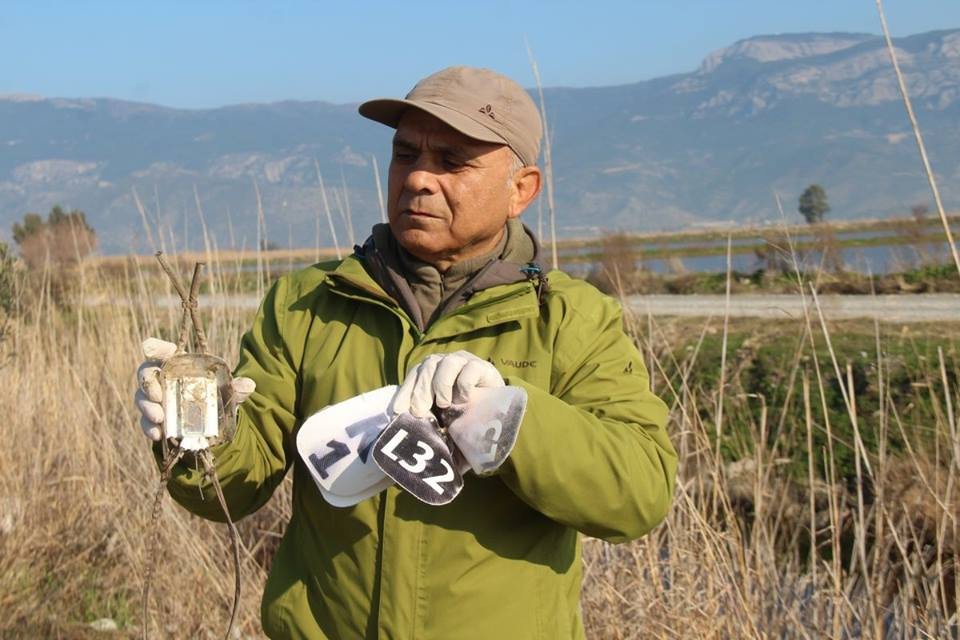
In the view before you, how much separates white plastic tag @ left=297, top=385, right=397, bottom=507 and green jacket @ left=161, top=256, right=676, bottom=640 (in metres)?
0.10

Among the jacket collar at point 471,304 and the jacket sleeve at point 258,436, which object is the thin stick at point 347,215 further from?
the jacket collar at point 471,304

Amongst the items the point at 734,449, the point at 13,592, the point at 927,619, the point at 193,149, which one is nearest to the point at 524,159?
the point at 927,619

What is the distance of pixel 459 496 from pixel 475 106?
24.7 inches

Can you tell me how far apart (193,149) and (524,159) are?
168713 mm

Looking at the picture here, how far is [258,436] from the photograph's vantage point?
185 cm

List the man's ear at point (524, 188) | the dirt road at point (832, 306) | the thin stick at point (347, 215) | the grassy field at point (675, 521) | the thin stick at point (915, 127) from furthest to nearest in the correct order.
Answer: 1. the dirt road at point (832, 306)
2. the thin stick at point (347, 215)
3. the grassy field at point (675, 521)
4. the thin stick at point (915, 127)
5. the man's ear at point (524, 188)

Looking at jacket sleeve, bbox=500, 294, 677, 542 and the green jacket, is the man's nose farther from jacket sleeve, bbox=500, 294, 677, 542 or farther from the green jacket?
jacket sleeve, bbox=500, 294, 677, 542

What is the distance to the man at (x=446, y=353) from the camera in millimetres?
1722

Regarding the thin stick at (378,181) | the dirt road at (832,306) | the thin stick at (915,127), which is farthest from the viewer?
the dirt road at (832,306)

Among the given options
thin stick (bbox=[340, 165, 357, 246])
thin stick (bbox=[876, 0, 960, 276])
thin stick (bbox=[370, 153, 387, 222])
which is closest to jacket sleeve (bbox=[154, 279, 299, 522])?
thin stick (bbox=[876, 0, 960, 276])

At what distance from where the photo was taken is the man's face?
1.82 m

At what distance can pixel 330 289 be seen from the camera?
6.15ft

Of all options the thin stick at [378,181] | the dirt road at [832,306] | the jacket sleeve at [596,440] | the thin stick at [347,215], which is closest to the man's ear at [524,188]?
the jacket sleeve at [596,440]

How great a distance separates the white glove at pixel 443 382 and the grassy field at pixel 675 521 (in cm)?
39
